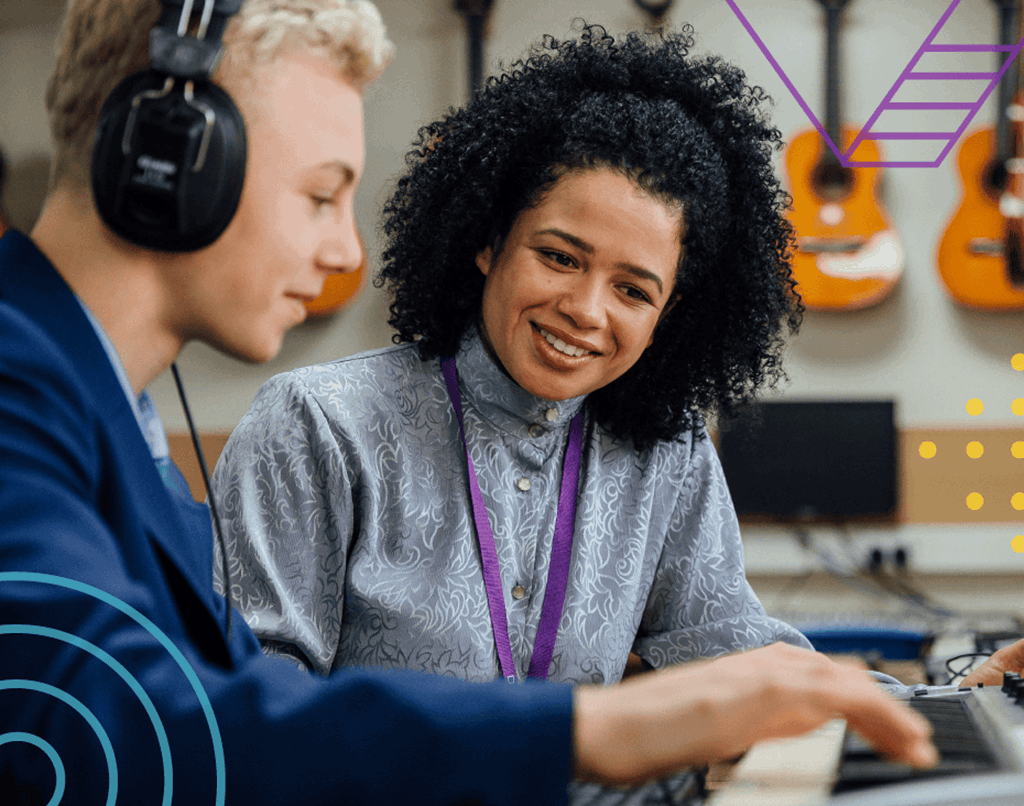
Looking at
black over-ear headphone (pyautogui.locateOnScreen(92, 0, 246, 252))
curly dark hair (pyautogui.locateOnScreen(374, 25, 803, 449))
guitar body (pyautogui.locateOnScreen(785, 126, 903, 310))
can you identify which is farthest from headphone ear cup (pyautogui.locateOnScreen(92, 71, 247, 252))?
guitar body (pyautogui.locateOnScreen(785, 126, 903, 310))

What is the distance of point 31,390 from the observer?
394 mm

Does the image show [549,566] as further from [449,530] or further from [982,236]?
[982,236]

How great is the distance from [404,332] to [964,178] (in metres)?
2.12

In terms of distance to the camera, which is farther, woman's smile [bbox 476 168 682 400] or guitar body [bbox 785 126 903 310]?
guitar body [bbox 785 126 903 310]

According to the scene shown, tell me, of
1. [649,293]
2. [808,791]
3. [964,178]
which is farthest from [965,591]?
[808,791]

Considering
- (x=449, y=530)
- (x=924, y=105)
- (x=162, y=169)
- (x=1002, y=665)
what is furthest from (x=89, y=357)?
(x=924, y=105)

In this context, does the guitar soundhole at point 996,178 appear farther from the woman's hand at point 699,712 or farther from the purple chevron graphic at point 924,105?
the woman's hand at point 699,712

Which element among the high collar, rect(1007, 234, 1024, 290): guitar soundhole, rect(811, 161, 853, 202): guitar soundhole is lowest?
the high collar

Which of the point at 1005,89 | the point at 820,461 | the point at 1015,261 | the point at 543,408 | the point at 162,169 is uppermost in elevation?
the point at 1005,89

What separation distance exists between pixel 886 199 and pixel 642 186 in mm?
2059

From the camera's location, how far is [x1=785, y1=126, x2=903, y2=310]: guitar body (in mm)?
2645

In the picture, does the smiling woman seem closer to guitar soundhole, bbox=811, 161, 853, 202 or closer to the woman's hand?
the woman's hand

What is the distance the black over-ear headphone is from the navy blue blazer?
7 centimetres

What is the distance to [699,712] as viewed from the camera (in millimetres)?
398
